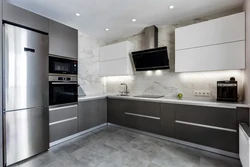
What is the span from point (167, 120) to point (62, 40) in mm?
2462

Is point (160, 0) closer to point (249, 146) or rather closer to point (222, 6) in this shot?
point (222, 6)

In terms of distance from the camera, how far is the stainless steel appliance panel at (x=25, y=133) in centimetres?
165

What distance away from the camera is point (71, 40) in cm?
242

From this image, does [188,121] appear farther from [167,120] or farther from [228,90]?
[228,90]

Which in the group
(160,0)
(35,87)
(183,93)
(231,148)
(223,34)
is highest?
(160,0)

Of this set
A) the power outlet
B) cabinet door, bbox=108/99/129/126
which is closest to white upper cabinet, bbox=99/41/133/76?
cabinet door, bbox=108/99/129/126

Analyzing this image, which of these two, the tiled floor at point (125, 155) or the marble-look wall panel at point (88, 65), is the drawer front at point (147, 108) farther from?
the marble-look wall panel at point (88, 65)

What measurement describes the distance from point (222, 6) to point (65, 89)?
3122 millimetres

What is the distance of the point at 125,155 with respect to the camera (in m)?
1.97

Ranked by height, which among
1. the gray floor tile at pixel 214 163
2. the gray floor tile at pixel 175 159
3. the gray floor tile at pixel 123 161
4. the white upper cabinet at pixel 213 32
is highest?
the white upper cabinet at pixel 213 32

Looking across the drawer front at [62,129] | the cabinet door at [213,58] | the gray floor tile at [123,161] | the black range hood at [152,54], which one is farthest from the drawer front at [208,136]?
the drawer front at [62,129]

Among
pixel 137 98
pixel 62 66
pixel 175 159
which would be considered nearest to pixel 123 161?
pixel 175 159

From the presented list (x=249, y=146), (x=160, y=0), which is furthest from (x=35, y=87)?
(x=249, y=146)

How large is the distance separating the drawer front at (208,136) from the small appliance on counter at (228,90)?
0.55 meters
